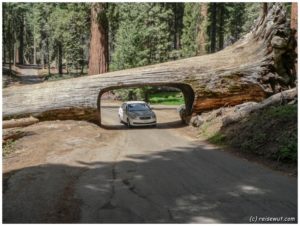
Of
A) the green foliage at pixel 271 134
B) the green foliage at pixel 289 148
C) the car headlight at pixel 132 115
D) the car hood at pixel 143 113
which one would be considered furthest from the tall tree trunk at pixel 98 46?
the green foliage at pixel 289 148

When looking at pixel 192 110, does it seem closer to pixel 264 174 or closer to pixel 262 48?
pixel 262 48

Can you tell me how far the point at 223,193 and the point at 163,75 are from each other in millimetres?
11910

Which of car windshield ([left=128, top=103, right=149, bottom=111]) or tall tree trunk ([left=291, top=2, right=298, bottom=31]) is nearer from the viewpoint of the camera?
tall tree trunk ([left=291, top=2, right=298, bottom=31])

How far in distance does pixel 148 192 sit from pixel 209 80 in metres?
12.0

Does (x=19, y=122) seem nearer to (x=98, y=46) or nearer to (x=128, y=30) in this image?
(x=98, y=46)

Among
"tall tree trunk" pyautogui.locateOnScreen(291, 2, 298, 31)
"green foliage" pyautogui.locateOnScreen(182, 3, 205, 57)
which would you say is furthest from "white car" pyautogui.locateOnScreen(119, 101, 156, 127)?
"green foliage" pyautogui.locateOnScreen(182, 3, 205, 57)

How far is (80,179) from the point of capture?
10.9 metres

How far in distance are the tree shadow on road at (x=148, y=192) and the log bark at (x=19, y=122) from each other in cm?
723

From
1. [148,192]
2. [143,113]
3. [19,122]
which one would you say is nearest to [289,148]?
[148,192]

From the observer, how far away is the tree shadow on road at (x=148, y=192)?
8.07m

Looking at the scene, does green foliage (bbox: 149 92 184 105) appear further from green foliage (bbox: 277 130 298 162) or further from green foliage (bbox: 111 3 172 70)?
green foliage (bbox: 277 130 298 162)

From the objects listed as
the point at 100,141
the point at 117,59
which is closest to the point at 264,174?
the point at 100,141

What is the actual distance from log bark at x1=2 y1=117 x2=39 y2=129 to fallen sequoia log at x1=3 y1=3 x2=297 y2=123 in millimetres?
436

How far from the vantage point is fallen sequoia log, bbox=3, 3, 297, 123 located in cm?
→ 2009
